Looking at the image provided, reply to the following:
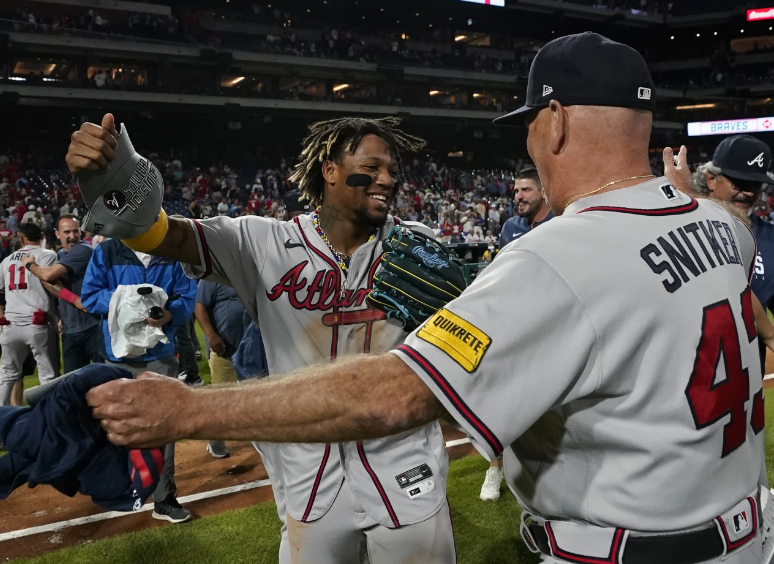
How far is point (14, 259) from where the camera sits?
20.6ft

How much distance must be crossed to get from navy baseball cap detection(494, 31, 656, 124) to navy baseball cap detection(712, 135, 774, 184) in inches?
99.8

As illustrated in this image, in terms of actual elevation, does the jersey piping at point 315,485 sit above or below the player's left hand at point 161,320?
below

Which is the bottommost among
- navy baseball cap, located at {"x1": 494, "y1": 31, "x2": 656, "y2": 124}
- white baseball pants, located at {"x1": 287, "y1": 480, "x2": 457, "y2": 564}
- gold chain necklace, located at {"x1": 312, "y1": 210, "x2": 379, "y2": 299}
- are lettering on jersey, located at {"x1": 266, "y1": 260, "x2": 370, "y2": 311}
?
white baseball pants, located at {"x1": 287, "y1": 480, "x2": 457, "y2": 564}

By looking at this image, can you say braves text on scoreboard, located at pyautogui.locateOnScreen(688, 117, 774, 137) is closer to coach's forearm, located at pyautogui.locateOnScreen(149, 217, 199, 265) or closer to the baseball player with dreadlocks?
the baseball player with dreadlocks

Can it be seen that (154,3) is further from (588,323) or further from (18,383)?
(588,323)

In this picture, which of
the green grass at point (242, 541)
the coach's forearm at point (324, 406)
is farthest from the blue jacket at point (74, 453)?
the green grass at point (242, 541)

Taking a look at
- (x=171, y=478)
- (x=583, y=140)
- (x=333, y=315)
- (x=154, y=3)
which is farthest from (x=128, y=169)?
(x=154, y=3)

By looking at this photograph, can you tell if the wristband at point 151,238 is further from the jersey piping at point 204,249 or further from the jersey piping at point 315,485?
the jersey piping at point 315,485

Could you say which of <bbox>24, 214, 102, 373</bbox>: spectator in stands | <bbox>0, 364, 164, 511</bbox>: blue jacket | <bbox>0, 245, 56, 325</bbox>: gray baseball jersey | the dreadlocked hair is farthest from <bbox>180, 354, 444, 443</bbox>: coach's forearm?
<bbox>0, 245, 56, 325</bbox>: gray baseball jersey

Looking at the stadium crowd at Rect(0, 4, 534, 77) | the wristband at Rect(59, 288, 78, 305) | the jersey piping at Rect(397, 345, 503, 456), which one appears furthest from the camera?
the stadium crowd at Rect(0, 4, 534, 77)

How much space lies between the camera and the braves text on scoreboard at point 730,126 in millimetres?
37031

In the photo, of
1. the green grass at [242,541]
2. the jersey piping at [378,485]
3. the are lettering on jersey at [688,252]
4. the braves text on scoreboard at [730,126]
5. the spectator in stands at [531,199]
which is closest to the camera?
the are lettering on jersey at [688,252]

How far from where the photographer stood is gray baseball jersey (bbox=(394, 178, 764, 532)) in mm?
1092

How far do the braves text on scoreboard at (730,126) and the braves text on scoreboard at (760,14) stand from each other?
5993 mm
